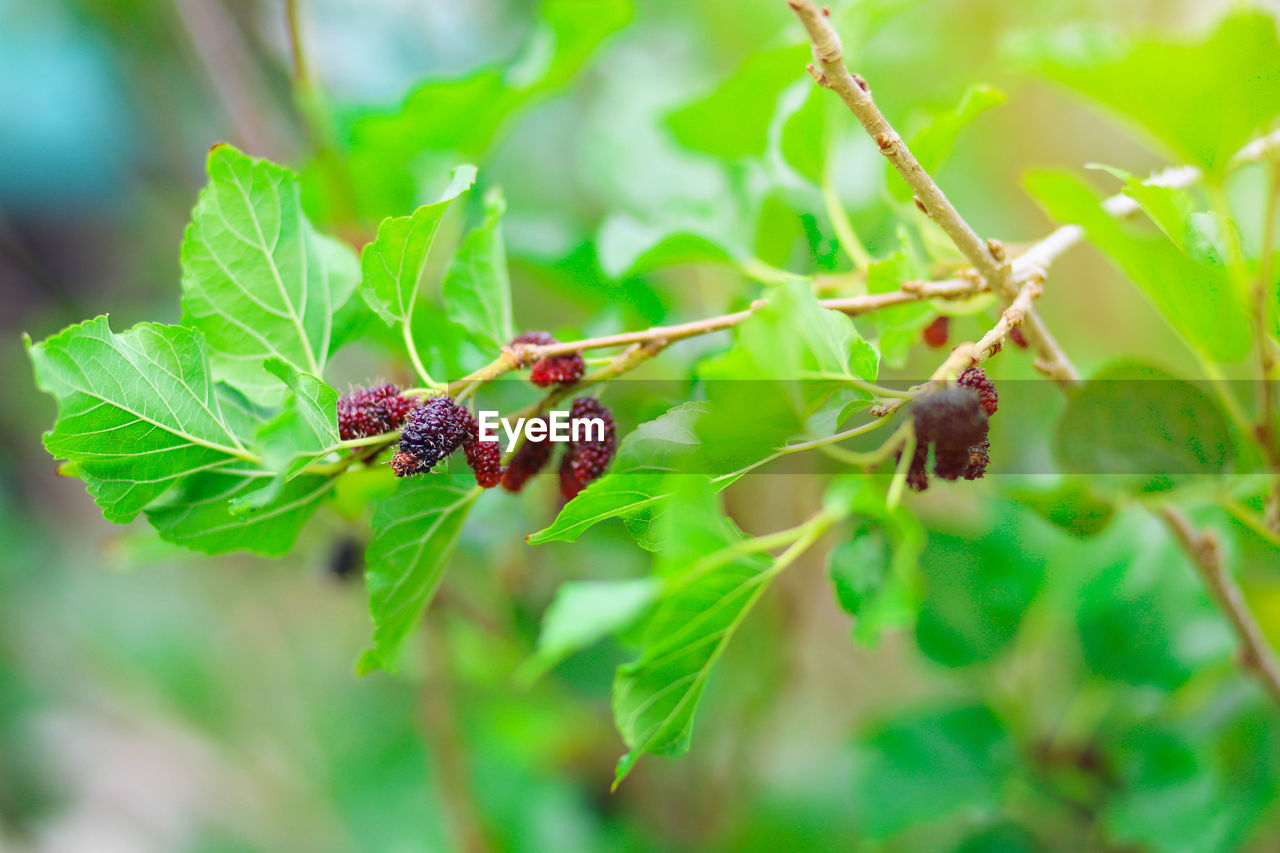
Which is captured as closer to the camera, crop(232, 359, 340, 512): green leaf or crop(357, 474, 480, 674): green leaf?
crop(232, 359, 340, 512): green leaf

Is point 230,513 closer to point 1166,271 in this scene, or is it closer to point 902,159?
point 902,159

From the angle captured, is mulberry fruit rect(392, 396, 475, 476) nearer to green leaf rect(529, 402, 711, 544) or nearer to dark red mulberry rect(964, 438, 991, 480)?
green leaf rect(529, 402, 711, 544)

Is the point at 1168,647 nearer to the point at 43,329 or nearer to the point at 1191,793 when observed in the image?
the point at 1191,793

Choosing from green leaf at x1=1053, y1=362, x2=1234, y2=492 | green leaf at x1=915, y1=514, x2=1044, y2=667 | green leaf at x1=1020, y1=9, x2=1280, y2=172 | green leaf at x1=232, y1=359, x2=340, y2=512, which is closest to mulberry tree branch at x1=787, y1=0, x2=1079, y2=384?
green leaf at x1=1053, y1=362, x2=1234, y2=492

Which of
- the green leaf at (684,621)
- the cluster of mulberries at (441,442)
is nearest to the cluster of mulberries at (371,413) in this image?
the cluster of mulberries at (441,442)

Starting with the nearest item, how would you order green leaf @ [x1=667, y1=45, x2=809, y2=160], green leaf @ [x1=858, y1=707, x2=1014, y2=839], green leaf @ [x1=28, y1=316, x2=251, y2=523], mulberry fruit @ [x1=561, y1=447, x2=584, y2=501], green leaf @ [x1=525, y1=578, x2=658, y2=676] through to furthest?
green leaf @ [x1=525, y1=578, x2=658, y2=676]
green leaf @ [x1=28, y1=316, x2=251, y2=523]
mulberry fruit @ [x1=561, y1=447, x2=584, y2=501]
green leaf @ [x1=667, y1=45, x2=809, y2=160]
green leaf @ [x1=858, y1=707, x2=1014, y2=839]

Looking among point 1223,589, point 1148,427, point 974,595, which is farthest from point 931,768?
point 1148,427

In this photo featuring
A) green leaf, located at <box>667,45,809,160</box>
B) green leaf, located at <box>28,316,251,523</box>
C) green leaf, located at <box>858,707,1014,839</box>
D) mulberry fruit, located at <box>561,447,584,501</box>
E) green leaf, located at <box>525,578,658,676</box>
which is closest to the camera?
green leaf, located at <box>525,578,658,676</box>
